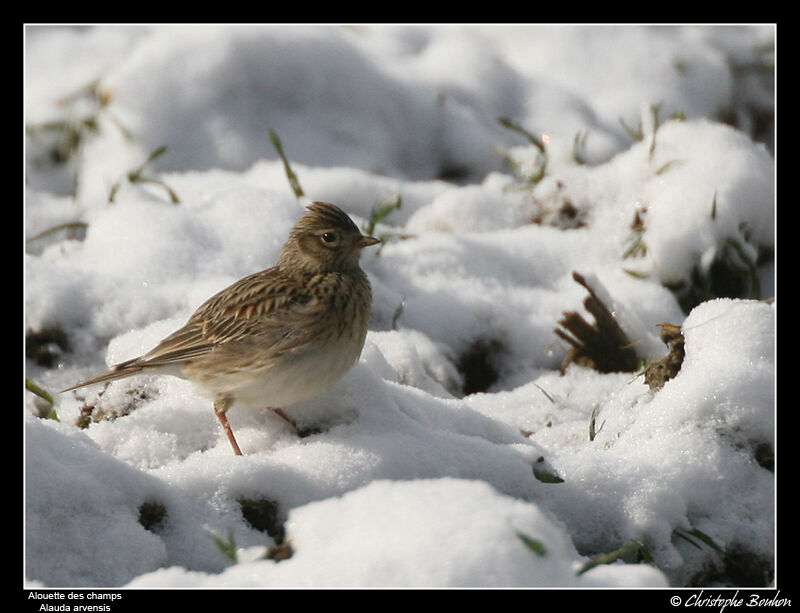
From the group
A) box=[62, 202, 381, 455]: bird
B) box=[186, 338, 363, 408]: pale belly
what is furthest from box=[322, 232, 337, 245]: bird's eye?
box=[186, 338, 363, 408]: pale belly

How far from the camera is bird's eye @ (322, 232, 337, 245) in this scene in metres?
4.29

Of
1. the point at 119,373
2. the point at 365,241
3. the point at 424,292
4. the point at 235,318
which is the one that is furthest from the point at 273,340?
the point at 424,292

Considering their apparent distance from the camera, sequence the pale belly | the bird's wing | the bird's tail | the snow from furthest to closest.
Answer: the bird's wing, the bird's tail, the pale belly, the snow

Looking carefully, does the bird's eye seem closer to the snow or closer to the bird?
the bird

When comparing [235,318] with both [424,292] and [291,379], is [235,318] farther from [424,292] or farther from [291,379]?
[424,292]

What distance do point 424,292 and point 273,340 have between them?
1659mm

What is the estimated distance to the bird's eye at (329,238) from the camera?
4.29 metres

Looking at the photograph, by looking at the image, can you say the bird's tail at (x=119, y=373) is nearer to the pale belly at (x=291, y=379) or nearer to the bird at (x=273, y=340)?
the bird at (x=273, y=340)

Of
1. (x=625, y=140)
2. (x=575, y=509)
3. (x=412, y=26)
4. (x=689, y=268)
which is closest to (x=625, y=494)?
(x=575, y=509)

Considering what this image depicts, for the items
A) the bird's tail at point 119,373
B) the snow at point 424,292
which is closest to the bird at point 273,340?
the bird's tail at point 119,373

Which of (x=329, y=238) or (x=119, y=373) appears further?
(x=329, y=238)

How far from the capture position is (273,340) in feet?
12.6

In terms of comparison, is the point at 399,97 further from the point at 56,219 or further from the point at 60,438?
the point at 60,438

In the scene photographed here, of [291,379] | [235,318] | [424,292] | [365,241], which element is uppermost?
[365,241]
